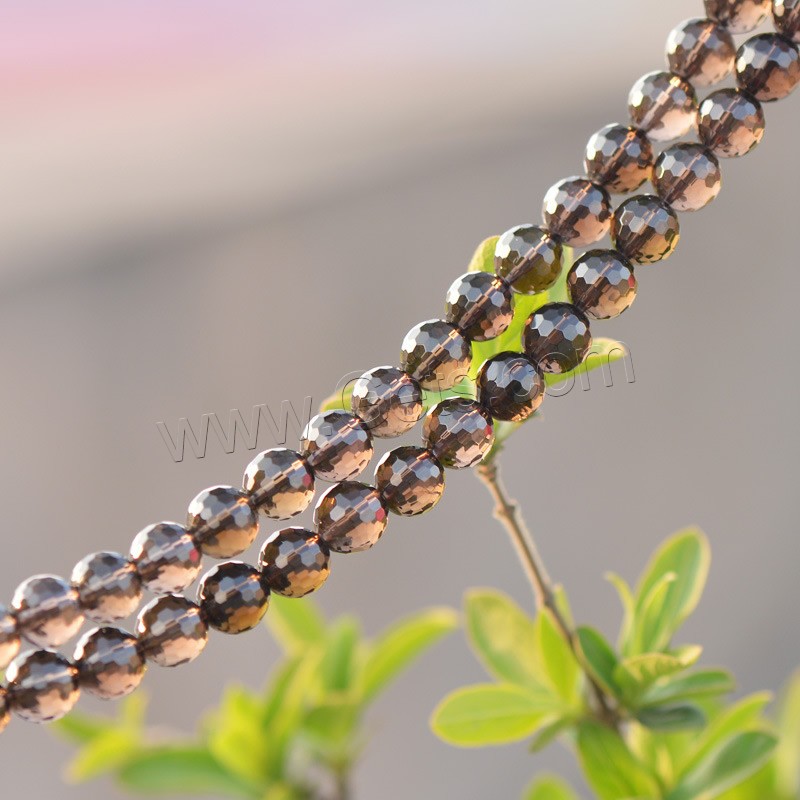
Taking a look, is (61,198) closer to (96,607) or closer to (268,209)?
(268,209)

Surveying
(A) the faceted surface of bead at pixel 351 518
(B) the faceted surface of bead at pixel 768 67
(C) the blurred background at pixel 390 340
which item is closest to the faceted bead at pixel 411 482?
(A) the faceted surface of bead at pixel 351 518

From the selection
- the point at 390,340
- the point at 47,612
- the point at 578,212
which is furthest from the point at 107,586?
the point at 390,340

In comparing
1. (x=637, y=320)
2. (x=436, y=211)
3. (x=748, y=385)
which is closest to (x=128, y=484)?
(x=436, y=211)

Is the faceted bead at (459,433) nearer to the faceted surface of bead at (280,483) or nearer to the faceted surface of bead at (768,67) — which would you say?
the faceted surface of bead at (280,483)

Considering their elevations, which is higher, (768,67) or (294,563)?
(768,67)

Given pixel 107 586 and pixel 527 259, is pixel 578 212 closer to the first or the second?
pixel 527 259

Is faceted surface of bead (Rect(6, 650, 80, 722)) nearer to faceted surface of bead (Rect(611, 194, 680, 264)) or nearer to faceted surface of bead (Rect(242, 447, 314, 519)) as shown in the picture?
faceted surface of bead (Rect(242, 447, 314, 519))
